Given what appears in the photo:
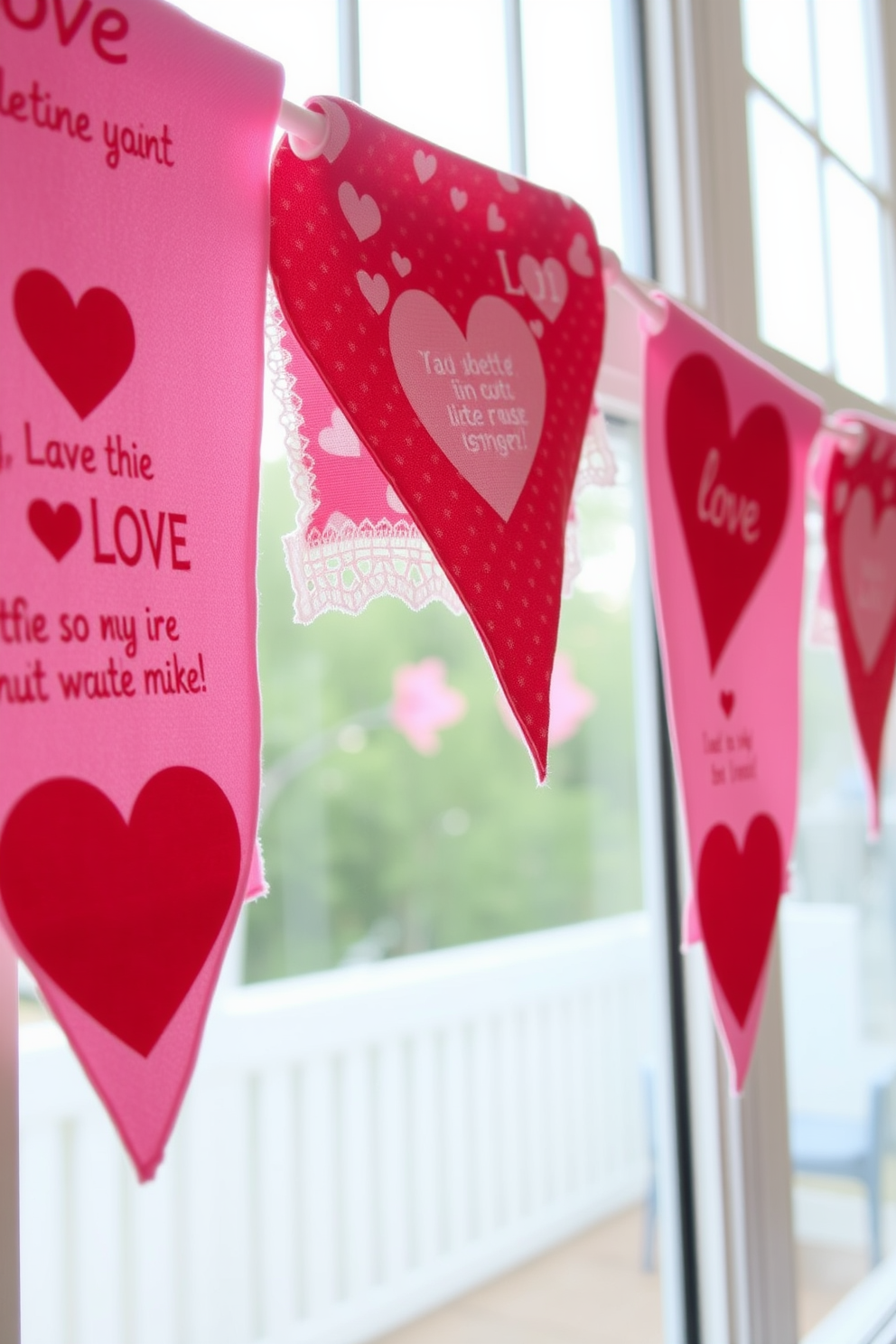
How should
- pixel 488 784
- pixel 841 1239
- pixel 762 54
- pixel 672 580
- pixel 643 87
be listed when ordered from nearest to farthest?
pixel 672 580
pixel 643 87
pixel 762 54
pixel 841 1239
pixel 488 784

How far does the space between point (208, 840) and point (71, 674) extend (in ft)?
0.33

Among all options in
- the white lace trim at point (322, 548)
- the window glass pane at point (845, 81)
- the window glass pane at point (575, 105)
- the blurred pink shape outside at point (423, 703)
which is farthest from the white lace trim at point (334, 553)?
the blurred pink shape outside at point (423, 703)

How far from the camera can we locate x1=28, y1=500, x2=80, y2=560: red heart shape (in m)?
0.49

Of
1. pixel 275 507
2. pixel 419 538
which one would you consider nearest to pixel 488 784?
pixel 275 507

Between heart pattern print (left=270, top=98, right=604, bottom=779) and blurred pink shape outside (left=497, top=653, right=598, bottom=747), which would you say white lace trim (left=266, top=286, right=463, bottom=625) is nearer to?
heart pattern print (left=270, top=98, right=604, bottom=779)

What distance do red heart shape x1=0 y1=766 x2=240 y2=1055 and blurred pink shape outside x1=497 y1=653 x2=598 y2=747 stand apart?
2.81 m

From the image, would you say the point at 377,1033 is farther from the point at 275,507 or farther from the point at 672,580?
the point at 672,580

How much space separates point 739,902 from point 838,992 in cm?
149

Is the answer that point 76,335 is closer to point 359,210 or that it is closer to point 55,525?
point 55,525

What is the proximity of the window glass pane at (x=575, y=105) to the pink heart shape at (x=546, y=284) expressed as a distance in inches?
11.7

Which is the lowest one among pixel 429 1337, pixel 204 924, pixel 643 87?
pixel 429 1337

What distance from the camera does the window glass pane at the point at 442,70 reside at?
3.04 feet

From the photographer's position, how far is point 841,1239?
2148 millimetres

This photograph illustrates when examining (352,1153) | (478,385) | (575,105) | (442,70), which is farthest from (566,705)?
(478,385)
